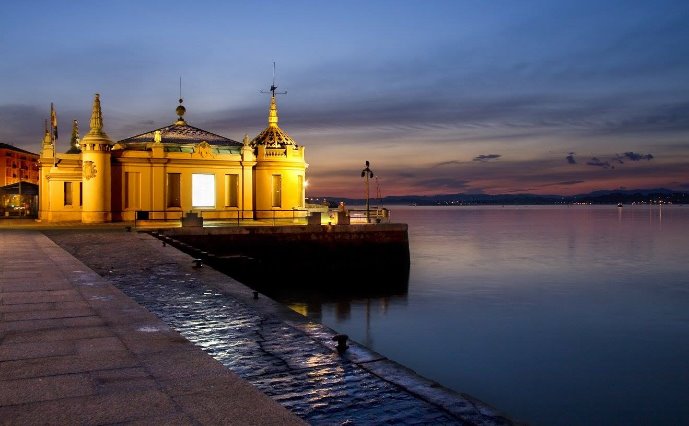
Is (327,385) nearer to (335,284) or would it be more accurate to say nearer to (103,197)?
(335,284)

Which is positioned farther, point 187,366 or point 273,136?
point 273,136

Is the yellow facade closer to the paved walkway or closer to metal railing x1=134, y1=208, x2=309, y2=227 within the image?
metal railing x1=134, y1=208, x2=309, y2=227

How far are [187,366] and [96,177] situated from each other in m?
33.0

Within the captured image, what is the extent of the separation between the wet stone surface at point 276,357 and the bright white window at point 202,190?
23.3 m

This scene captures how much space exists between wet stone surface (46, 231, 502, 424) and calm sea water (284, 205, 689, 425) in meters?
5.44

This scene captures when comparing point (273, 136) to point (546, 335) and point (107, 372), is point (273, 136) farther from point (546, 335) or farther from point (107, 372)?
point (107, 372)

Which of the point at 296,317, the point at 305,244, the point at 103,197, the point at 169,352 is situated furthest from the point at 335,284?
Answer: the point at 169,352

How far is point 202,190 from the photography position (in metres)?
40.4

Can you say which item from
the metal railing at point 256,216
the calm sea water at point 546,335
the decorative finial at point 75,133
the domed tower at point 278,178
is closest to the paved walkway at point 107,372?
the calm sea water at point 546,335

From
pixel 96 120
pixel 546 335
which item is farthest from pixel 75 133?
pixel 546 335

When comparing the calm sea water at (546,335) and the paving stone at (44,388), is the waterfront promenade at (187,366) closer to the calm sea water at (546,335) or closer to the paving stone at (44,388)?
the paving stone at (44,388)

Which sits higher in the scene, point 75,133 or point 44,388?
point 75,133

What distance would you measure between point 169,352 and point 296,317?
4110 mm

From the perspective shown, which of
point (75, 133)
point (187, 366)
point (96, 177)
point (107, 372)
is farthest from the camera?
point (75, 133)
